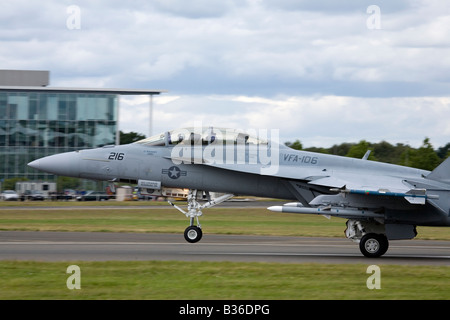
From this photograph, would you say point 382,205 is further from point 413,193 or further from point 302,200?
point 302,200

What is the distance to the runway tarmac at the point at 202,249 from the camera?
16.7 m

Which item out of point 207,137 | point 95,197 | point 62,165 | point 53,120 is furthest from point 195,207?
point 95,197

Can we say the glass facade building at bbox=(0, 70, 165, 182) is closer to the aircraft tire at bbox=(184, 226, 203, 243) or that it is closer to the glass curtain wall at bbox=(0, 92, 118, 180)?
the glass curtain wall at bbox=(0, 92, 118, 180)

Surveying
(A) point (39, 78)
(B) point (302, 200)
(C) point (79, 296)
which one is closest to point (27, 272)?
(C) point (79, 296)

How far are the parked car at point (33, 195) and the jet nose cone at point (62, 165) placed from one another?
139 ft

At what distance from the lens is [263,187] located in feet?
60.1

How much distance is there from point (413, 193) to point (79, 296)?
Answer: 884cm

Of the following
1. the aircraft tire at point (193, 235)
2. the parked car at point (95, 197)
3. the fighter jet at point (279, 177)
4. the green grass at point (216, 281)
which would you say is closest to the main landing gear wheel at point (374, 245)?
the fighter jet at point (279, 177)

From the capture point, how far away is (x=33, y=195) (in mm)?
60750

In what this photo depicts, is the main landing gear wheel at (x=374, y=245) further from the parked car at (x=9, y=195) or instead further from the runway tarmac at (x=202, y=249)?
the parked car at (x=9, y=195)

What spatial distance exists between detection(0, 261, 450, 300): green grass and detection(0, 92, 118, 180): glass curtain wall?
42.6m

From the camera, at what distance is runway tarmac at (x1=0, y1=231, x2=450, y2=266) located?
1667 cm

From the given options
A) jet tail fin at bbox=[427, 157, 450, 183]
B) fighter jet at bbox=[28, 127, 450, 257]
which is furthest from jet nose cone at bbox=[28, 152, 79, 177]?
jet tail fin at bbox=[427, 157, 450, 183]

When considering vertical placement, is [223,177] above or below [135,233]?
above
